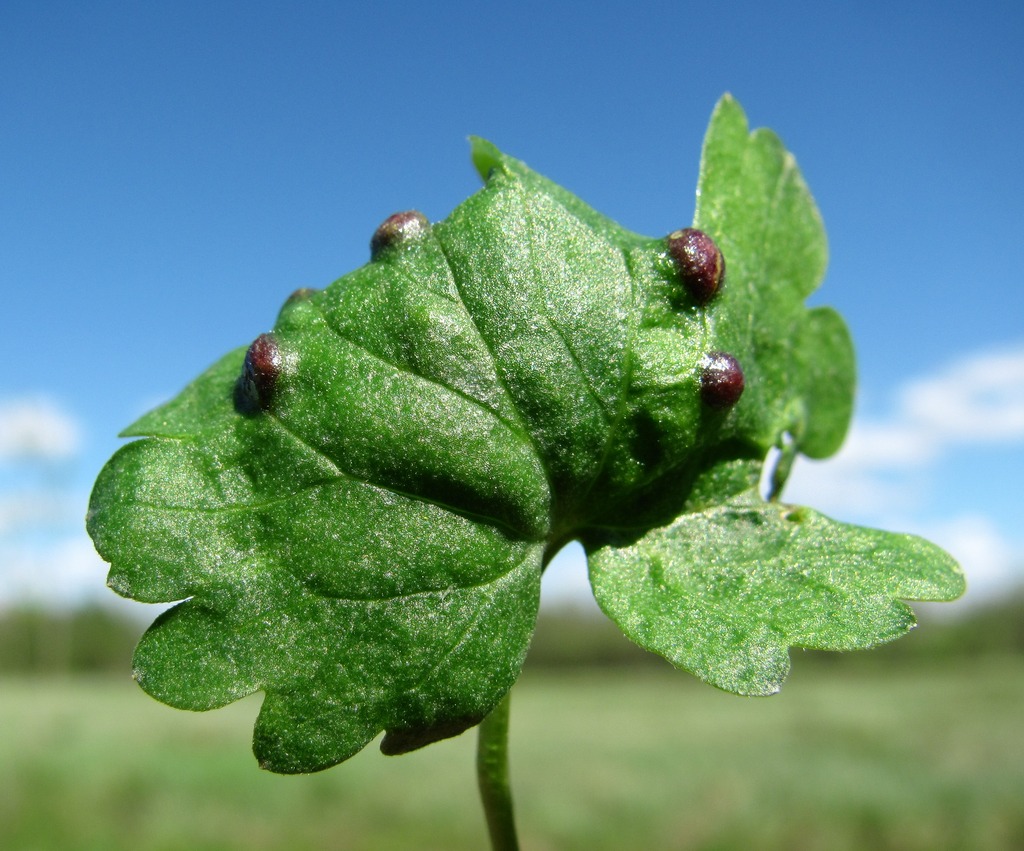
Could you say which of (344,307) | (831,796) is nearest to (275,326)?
(344,307)

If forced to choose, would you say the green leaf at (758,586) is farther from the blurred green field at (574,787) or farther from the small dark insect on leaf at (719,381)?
the blurred green field at (574,787)

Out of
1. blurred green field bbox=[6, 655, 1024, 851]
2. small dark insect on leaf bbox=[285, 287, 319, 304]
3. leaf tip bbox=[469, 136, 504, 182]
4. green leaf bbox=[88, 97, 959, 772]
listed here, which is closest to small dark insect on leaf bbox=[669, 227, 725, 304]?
green leaf bbox=[88, 97, 959, 772]

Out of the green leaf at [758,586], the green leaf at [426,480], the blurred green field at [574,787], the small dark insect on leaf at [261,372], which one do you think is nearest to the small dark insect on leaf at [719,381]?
the green leaf at [426,480]

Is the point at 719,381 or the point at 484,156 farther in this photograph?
the point at 484,156

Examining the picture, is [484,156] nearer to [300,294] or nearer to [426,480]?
[300,294]

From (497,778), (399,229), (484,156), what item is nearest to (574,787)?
(497,778)

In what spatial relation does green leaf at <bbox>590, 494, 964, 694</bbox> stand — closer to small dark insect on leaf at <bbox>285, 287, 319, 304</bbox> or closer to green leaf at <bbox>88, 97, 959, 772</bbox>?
green leaf at <bbox>88, 97, 959, 772</bbox>
